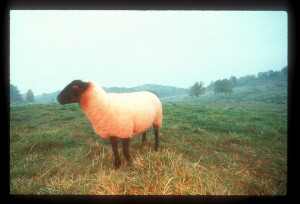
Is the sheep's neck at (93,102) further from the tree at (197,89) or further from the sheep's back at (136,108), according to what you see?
the tree at (197,89)

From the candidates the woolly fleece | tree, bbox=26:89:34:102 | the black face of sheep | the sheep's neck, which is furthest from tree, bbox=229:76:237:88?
tree, bbox=26:89:34:102

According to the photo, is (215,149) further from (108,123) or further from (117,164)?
(108,123)

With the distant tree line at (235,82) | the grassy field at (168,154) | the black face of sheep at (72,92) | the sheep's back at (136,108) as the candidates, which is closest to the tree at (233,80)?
the distant tree line at (235,82)

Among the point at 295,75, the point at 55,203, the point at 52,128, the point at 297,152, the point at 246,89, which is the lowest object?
the point at 55,203

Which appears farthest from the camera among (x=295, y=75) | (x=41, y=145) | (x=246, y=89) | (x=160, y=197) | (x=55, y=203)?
(x=246, y=89)

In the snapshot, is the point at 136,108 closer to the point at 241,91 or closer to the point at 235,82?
the point at 235,82

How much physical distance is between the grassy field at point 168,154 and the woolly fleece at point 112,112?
56 centimetres

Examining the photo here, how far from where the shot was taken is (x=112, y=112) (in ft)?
7.63

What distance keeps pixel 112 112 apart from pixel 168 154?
1.29 m

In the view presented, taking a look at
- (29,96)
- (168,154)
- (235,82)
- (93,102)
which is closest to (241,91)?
(235,82)

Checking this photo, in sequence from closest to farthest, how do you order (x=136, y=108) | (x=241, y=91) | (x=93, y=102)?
(x=93, y=102)
(x=136, y=108)
(x=241, y=91)

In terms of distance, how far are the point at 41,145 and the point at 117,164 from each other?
71.5 inches

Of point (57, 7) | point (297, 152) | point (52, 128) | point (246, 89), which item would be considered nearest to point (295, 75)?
point (246, 89)

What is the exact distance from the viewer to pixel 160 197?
187 centimetres
